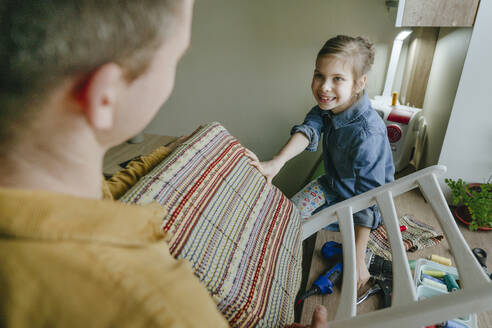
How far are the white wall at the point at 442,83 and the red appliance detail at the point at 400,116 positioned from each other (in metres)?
0.11

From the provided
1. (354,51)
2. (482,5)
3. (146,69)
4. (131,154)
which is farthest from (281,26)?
(146,69)

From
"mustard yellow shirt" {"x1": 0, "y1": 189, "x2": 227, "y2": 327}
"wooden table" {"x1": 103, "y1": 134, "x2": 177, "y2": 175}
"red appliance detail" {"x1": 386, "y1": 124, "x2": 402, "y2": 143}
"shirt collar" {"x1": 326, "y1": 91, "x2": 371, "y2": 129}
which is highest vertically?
"mustard yellow shirt" {"x1": 0, "y1": 189, "x2": 227, "y2": 327}

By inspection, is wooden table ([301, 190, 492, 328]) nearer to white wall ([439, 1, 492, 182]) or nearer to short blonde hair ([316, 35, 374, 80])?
white wall ([439, 1, 492, 182])

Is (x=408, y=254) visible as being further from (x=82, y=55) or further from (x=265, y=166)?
(x=82, y=55)

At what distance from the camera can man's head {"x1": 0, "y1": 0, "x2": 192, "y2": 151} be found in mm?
291

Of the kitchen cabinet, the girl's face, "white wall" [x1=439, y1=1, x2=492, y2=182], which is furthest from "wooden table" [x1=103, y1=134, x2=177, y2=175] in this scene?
"white wall" [x1=439, y1=1, x2=492, y2=182]

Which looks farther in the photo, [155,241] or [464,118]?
[464,118]

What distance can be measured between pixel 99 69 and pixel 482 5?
1.29m

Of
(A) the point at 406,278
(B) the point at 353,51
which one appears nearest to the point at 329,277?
(A) the point at 406,278

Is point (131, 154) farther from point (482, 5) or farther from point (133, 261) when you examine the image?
point (482, 5)

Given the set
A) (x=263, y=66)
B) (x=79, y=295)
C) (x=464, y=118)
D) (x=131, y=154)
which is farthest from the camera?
(x=263, y=66)

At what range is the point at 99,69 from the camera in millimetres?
311

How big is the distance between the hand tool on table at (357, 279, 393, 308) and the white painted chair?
154 millimetres

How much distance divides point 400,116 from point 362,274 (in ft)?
3.34
